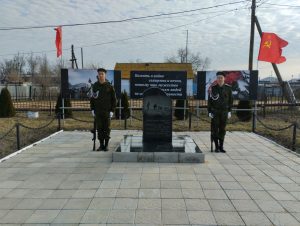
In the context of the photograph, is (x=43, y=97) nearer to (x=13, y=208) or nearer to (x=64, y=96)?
(x=64, y=96)

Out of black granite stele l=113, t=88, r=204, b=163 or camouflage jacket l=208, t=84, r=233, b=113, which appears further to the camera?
camouflage jacket l=208, t=84, r=233, b=113

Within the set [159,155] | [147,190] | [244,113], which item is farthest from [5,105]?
[147,190]

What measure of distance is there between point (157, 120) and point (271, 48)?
27.3 feet

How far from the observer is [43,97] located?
28016mm

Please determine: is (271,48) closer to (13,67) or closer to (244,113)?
(244,113)

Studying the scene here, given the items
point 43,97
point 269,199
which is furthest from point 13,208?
point 43,97

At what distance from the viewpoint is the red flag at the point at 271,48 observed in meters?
13.8

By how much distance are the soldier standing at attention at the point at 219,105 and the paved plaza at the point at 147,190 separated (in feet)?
2.09

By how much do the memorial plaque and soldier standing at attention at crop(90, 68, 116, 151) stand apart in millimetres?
872

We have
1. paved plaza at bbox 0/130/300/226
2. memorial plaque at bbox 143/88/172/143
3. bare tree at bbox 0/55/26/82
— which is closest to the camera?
paved plaza at bbox 0/130/300/226

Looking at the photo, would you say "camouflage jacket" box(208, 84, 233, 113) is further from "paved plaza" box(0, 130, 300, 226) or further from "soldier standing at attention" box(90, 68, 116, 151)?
"soldier standing at attention" box(90, 68, 116, 151)

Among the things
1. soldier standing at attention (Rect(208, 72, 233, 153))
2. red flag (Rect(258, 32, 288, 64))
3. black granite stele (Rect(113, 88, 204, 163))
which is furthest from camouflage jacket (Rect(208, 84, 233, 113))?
red flag (Rect(258, 32, 288, 64))

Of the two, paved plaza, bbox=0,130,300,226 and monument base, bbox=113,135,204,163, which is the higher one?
monument base, bbox=113,135,204,163

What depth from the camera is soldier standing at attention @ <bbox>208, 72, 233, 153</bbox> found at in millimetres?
8023
